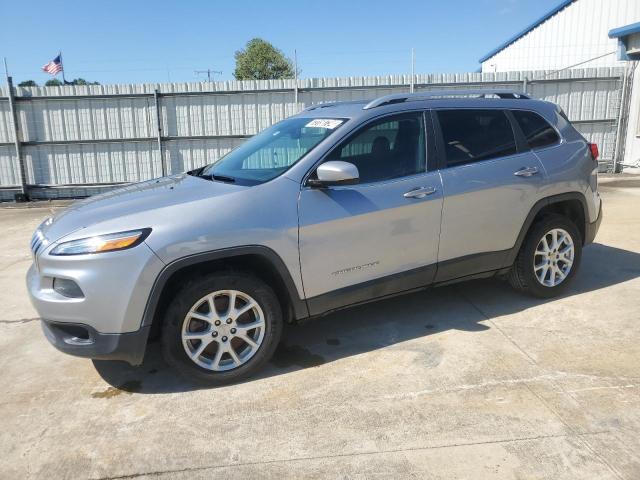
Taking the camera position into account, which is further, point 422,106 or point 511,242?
point 511,242

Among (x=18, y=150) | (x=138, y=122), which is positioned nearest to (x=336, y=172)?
(x=138, y=122)

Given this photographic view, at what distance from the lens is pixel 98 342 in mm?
3111

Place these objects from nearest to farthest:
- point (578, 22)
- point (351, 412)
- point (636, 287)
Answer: point (351, 412) → point (636, 287) → point (578, 22)

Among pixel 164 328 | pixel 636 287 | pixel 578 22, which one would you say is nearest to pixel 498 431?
pixel 164 328

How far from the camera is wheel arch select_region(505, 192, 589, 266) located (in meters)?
4.41

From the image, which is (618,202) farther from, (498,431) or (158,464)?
(158,464)

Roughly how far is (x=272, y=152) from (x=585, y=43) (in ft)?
63.3

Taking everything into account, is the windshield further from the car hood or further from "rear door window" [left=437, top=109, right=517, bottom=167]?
"rear door window" [left=437, top=109, right=517, bottom=167]

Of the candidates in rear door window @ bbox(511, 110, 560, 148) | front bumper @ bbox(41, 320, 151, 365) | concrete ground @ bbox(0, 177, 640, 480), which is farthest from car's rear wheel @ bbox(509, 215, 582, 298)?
front bumper @ bbox(41, 320, 151, 365)

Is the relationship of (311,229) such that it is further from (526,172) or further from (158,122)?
(158,122)

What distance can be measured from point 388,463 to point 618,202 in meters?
8.71

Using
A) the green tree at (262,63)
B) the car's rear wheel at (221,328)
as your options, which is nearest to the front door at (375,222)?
the car's rear wheel at (221,328)

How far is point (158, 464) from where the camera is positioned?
106 inches

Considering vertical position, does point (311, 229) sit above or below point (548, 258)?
above
